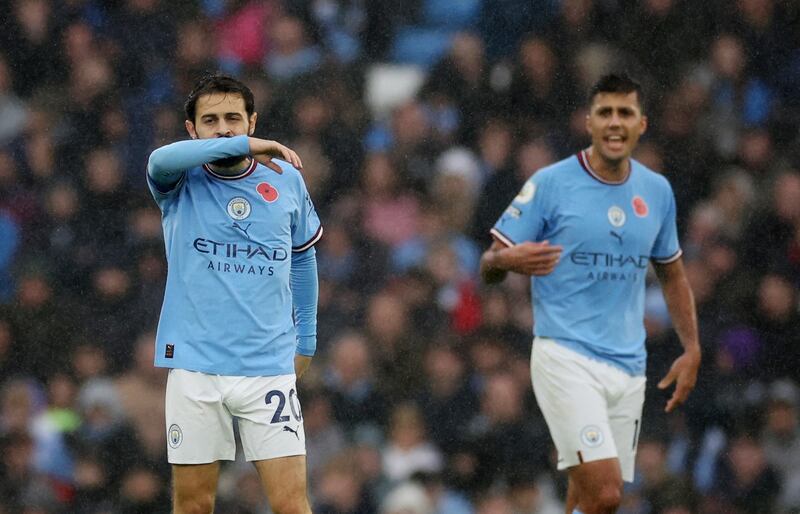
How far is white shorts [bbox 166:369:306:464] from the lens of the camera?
4344 millimetres

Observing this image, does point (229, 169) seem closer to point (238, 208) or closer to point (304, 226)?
point (238, 208)

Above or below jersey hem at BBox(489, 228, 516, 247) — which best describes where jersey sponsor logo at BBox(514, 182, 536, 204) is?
above

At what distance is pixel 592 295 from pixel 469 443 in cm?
221

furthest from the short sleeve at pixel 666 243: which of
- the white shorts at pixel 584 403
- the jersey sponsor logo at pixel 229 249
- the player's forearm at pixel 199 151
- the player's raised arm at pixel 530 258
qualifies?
the player's forearm at pixel 199 151

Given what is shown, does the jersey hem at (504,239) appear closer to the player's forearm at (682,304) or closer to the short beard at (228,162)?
the player's forearm at (682,304)

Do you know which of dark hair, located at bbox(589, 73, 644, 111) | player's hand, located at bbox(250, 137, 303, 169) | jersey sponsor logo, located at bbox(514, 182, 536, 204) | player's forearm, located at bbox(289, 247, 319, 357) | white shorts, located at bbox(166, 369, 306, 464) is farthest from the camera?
dark hair, located at bbox(589, 73, 644, 111)

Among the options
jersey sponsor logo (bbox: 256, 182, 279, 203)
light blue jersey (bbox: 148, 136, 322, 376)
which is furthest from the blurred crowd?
jersey sponsor logo (bbox: 256, 182, 279, 203)

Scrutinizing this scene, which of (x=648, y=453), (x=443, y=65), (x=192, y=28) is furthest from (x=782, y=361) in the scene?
(x=192, y=28)

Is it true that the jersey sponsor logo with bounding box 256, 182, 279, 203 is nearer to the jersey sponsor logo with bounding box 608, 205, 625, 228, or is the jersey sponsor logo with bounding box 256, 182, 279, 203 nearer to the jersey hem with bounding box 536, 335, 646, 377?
the jersey hem with bounding box 536, 335, 646, 377

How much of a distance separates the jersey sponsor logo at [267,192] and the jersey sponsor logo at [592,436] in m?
1.57

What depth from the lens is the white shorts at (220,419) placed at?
4344mm

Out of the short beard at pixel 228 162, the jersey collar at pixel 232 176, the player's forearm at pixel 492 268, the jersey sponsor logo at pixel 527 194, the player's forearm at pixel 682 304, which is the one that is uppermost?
the short beard at pixel 228 162

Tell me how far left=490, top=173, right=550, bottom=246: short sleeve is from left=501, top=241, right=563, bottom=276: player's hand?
0.71ft

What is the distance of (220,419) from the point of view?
439 centimetres
